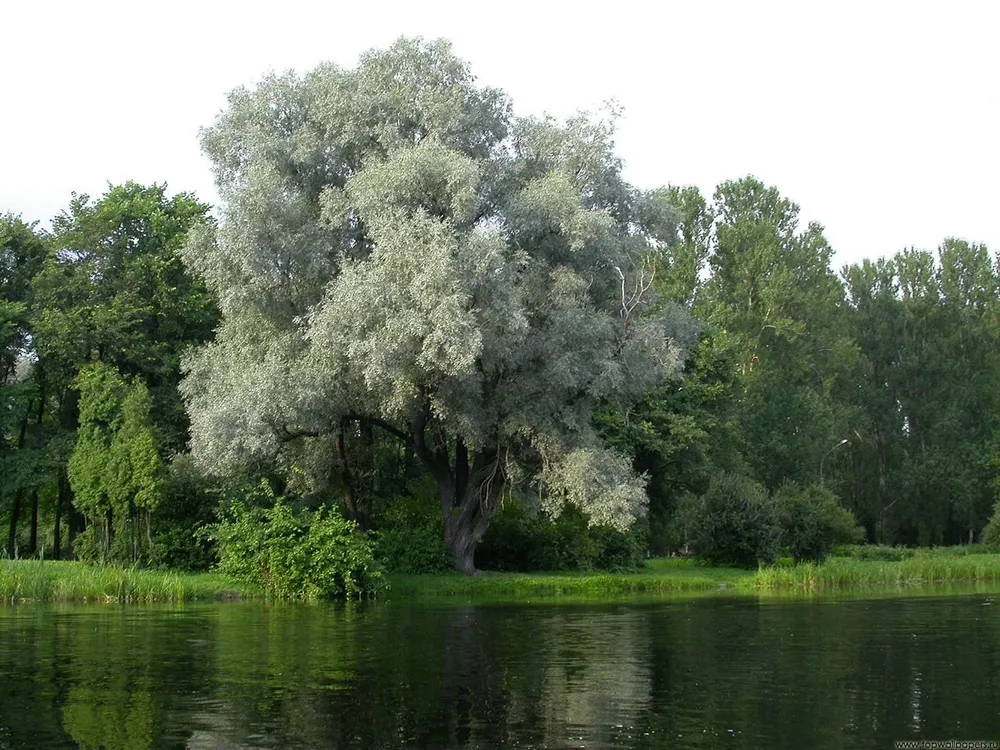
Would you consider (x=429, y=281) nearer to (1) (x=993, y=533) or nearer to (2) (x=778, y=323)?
(1) (x=993, y=533)

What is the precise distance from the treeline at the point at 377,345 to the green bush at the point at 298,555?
401 millimetres

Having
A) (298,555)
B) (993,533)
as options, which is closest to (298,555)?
(298,555)

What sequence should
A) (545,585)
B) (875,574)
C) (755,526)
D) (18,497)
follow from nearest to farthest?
(545,585) < (875,574) < (755,526) < (18,497)

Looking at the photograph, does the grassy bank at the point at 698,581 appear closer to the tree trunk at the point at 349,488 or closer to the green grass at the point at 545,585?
the green grass at the point at 545,585

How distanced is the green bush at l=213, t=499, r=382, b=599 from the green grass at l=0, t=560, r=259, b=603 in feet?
3.16

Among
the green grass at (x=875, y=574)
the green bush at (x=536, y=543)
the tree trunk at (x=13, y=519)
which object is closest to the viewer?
the green grass at (x=875, y=574)

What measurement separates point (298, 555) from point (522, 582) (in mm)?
8438

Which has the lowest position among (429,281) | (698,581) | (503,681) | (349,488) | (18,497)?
(698,581)

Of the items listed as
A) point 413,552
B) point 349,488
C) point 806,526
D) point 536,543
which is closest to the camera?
point 413,552

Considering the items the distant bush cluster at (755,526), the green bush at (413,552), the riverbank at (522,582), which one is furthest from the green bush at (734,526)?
the green bush at (413,552)

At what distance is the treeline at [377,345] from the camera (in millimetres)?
38344

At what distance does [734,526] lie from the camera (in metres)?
50.7

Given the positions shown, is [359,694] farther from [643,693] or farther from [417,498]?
[417,498]

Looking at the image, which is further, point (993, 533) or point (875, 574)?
point (993, 533)
